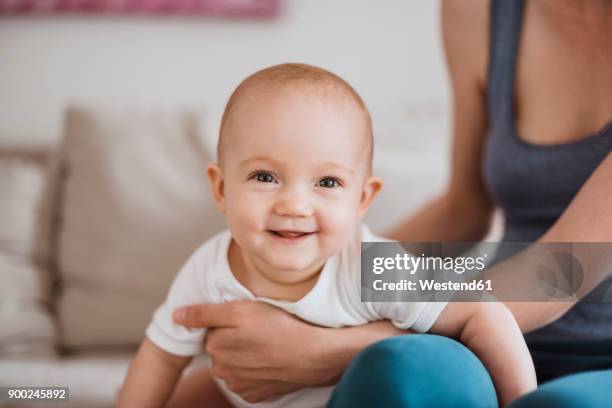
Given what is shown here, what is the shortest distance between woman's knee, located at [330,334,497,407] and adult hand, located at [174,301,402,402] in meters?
0.10

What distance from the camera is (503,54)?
89cm

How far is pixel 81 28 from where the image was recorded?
1.45 metres

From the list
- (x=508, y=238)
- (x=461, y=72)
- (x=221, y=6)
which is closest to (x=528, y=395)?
(x=508, y=238)

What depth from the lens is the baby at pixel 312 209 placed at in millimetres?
597

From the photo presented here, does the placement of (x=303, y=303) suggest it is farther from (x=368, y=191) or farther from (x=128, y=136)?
(x=128, y=136)

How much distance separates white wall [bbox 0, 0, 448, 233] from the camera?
1.42 meters

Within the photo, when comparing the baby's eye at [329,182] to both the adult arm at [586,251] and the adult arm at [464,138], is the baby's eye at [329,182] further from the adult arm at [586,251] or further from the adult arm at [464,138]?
the adult arm at [464,138]

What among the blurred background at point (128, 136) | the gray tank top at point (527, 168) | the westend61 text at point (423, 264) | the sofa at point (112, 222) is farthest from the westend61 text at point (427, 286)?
the sofa at point (112, 222)

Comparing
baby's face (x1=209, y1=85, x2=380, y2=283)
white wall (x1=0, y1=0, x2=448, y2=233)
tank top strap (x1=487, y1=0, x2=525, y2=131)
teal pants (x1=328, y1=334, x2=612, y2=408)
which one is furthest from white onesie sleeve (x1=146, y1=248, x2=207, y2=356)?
white wall (x1=0, y1=0, x2=448, y2=233)

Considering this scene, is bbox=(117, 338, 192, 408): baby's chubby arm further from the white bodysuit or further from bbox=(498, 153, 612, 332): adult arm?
bbox=(498, 153, 612, 332): adult arm

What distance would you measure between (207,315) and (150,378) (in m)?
0.10

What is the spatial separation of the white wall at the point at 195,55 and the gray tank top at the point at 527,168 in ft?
1.67

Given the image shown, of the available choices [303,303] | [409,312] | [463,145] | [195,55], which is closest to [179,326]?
[303,303]

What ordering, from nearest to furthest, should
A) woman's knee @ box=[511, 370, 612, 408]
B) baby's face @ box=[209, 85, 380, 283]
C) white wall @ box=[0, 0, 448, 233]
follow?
woman's knee @ box=[511, 370, 612, 408] < baby's face @ box=[209, 85, 380, 283] < white wall @ box=[0, 0, 448, 233]
